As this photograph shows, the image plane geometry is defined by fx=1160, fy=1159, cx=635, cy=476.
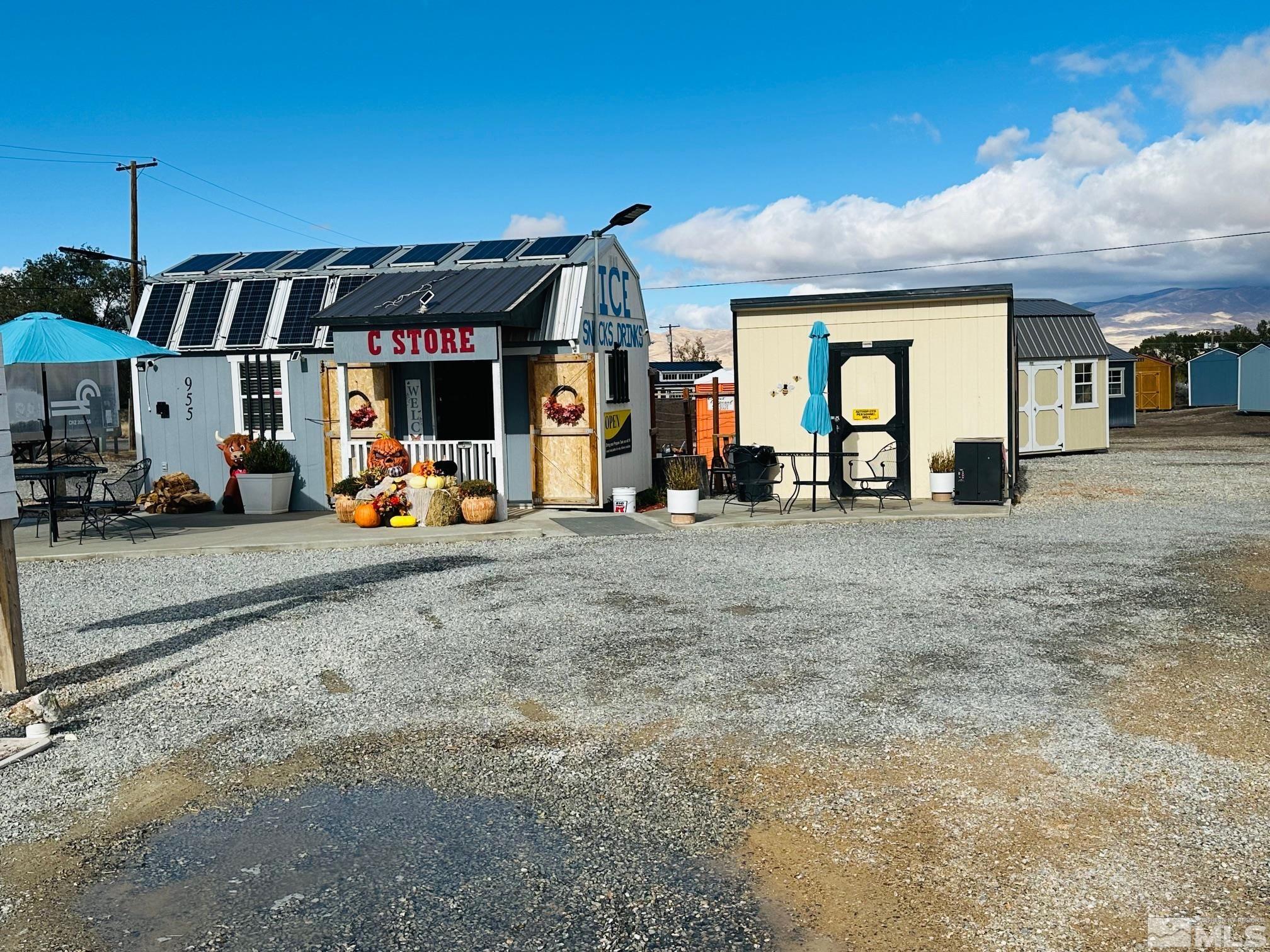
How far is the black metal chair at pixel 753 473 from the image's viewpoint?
50.2ft

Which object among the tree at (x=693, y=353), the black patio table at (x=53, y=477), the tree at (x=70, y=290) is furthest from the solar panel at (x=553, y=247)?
the tree at (x=693, y=353)

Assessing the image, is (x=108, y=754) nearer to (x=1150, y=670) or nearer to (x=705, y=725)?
(x=705, y=725)

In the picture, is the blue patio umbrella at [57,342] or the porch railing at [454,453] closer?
the blue patio umbrella at [57,342]

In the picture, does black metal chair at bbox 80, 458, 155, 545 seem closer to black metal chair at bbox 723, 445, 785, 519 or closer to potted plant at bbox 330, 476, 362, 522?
potted plant at bbox 330, 476, 362, 522

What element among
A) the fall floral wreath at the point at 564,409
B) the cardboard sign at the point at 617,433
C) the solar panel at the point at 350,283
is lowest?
the cardboard sign at the point at 617,433

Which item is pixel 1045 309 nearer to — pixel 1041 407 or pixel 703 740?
pixel 1041 407

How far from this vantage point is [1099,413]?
27.0 metres

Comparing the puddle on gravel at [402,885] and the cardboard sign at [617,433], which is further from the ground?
the cardboard sign at [617,433]

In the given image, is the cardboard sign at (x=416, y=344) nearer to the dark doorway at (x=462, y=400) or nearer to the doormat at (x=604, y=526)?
the dark doorway at (x=462, y=400)

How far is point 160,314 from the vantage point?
17.2m

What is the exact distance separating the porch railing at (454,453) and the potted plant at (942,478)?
589 centimetres

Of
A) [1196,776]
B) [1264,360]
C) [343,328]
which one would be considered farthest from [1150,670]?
[1264,360]

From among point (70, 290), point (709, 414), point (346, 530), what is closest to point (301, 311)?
point (346, 530)

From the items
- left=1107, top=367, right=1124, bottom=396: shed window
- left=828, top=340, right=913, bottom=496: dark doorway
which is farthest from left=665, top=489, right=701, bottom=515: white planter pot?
left=1107, top=367, right=1124, bottom=396: shed window
